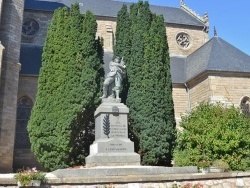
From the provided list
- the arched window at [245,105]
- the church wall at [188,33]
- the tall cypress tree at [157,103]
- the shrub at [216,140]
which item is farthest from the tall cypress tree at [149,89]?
the church wall at [188,33]

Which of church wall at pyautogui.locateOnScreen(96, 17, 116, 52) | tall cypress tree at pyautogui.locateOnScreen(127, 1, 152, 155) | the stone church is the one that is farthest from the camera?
church wall at pyautogui.locateOnScreen(96, 17, 116, 52)

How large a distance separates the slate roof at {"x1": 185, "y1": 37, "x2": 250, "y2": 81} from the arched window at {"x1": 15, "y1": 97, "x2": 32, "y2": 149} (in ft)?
29.0

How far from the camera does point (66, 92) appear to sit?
11414 millimetres

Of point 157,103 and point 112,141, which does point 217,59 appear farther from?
point 112,141

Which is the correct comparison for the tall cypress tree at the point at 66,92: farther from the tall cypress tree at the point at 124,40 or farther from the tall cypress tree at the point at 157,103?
the tall cypress tree at the point at 157,103

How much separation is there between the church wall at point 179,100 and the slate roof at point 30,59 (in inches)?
300

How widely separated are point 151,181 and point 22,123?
10567 mm

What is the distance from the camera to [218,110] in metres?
11.7

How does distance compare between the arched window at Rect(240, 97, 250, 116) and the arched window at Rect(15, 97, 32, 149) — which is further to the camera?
the arched window at Rect(240, 97, 250, 116)

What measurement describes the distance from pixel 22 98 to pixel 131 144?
907cm

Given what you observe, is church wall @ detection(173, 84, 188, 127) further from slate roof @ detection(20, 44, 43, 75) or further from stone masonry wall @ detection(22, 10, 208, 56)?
slate roof @ detection(20, 44, 43, 75)

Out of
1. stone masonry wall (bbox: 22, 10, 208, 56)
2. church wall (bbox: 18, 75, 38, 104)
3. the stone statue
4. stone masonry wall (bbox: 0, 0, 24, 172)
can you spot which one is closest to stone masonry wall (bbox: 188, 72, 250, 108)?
stone masonry wall (bbox: 22, 10, 208, 56)

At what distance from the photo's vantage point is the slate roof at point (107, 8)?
69.5ft

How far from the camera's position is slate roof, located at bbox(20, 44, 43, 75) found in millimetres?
16609
